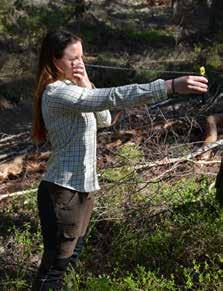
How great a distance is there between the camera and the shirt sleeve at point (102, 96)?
2.92 meters

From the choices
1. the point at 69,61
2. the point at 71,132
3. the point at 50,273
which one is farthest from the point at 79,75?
the point at 50,273

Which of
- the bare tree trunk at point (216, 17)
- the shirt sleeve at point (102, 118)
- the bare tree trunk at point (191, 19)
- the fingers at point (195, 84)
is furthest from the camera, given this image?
the bare tree trunk at point (191, 19)

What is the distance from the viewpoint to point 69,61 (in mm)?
3312

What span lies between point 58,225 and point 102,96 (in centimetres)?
85

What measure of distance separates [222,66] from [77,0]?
8.05m

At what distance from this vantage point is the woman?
10.8 ft

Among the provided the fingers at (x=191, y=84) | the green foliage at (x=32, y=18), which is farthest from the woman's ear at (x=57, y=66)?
the green foliage at (x=32, y=18)

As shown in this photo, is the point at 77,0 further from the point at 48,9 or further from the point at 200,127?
the point at 200,127

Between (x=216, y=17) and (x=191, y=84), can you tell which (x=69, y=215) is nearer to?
(x=191, y=84)

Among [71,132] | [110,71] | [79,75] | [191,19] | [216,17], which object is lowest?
[191,19]

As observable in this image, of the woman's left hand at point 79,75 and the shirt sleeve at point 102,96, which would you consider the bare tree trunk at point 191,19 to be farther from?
the shirt sleeve at point 102,96

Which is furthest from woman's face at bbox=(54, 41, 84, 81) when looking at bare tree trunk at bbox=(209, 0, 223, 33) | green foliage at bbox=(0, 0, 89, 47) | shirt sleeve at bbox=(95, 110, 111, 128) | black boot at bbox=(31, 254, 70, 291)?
bare tree trunk at bbox=(209, 0, 223, 33)

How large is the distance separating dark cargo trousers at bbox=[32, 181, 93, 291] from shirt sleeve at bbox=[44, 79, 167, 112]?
52 centimetres

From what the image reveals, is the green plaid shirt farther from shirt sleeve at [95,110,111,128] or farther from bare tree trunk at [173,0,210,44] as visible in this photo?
bare tree trunk at [173,0,210,44]
